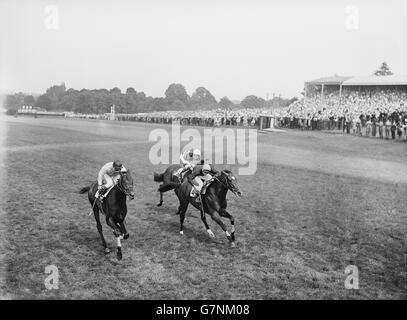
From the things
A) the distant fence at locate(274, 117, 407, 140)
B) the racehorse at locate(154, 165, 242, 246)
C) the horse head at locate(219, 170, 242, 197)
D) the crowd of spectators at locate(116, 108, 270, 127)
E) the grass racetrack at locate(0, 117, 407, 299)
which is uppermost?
the crowd of spectators at locate(116, 108, 270, 127)

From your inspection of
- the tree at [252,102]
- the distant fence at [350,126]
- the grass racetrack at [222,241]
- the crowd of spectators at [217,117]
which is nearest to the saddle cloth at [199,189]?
the grass racetrack at [222,241]

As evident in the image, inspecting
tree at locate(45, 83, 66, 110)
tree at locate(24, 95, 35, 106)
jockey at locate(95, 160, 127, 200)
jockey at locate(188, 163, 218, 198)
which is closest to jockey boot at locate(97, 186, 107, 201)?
jockey at locate(95, 160, 127, 200)

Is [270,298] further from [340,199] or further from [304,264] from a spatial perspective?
[340,199]

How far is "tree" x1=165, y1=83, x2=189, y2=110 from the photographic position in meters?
71.4

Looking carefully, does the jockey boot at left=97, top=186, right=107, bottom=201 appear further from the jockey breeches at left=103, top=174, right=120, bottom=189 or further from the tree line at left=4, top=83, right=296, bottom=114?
the tree line at left=4, top=83, right=296, bottom=114

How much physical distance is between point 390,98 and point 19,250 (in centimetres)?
4259

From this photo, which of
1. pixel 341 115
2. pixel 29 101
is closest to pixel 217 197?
pixel 341 115

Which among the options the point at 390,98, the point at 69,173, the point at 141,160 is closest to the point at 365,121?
the point at 390,98

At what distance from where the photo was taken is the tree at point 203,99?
82100 mm

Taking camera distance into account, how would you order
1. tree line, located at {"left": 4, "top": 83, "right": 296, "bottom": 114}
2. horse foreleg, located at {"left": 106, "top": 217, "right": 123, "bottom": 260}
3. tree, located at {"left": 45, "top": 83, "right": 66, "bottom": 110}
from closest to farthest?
1. horse foreleg, located at {"left": 106, "top": 217, "right": 123, "bottom": 260}
2. tree line, located at {"left": 4, "top": 83, "right": 296, "bottom": 114}
3. tree, located at {"left": 45, "top": 83, "right": 66, "bottom": 110}

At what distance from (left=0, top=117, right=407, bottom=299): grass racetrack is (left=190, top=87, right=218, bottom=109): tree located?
63943 millimetres

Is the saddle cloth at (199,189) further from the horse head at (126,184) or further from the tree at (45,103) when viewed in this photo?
the tree at (45,103)

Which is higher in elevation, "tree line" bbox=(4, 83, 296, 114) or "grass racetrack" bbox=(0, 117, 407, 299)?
"tree line" bbox=(4, 83, 296, 114)

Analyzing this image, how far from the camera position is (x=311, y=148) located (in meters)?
28.0
